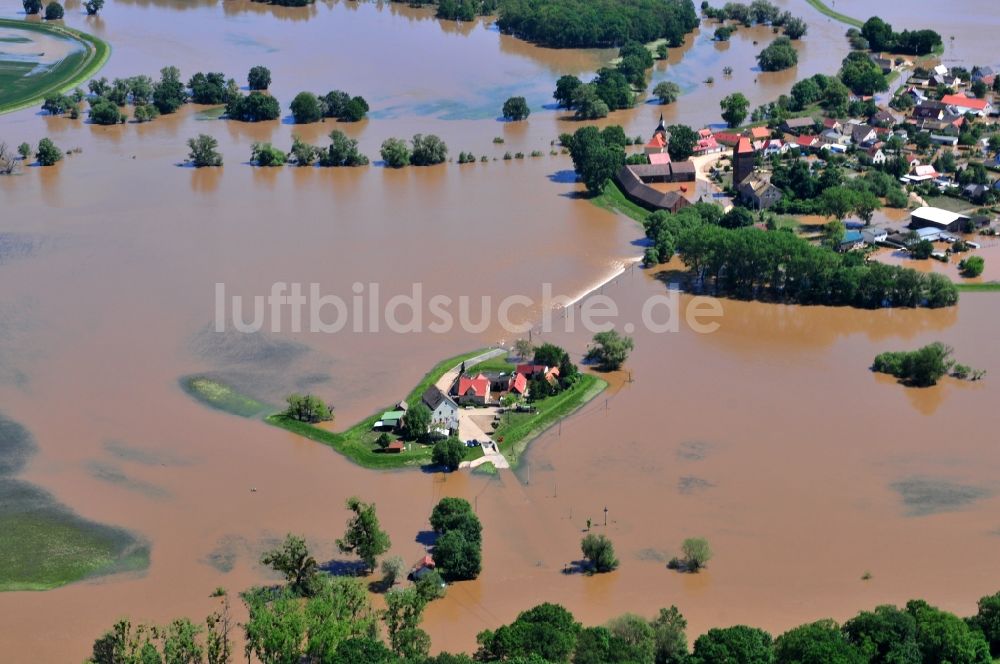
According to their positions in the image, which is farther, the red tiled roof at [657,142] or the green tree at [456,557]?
the red tiled roof at [657,142]

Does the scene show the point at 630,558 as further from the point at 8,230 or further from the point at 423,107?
the point at 423,107

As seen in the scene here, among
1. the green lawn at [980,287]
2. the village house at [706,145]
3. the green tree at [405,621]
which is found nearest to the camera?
the green tree at [405,621]

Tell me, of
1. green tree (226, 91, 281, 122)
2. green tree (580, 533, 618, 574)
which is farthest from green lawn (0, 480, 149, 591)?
green tree (226, 91, 281, 122)

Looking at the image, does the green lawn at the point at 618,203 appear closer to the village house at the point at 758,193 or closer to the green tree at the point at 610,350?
the village house at the point at 758,193

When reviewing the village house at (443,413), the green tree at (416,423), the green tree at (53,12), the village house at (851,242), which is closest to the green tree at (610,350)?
the village house at (443,413)

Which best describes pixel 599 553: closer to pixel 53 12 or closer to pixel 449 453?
pixel 449 453

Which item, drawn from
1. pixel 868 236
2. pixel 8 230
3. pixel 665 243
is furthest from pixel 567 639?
pixel 8 230

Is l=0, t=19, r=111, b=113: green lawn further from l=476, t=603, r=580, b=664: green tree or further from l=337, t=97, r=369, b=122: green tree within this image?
l=476, t=603, r=580, b=664: green tree

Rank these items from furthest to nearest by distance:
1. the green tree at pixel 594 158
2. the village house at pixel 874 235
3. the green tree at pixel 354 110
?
the green tree at pixel 354 110, the green tree at pixel 594 158, the village house at pixel 874 235

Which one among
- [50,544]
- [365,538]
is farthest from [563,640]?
[50,544]
